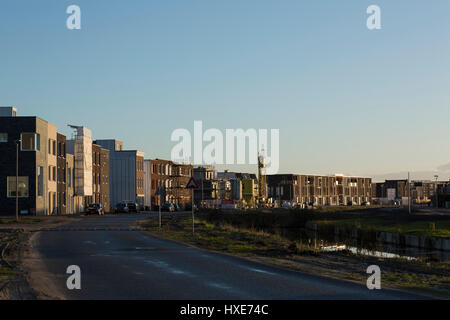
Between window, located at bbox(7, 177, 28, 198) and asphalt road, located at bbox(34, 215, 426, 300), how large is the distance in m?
47.5

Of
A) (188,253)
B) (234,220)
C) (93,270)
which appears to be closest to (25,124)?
(234,220)

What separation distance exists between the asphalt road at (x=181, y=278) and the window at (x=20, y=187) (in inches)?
1871

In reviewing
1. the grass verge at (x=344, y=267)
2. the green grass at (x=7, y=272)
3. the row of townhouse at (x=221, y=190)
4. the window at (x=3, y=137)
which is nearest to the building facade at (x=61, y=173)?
the window at (x=3, y=137)

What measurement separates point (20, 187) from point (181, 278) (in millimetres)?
58044

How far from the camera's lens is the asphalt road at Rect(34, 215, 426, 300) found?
12133 mm

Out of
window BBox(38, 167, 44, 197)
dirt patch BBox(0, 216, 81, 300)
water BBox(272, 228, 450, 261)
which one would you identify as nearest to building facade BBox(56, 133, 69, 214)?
window BBox(38, 167, 44, 197)

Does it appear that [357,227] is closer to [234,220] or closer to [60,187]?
[234,220]

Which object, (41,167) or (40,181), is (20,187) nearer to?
(40,181)

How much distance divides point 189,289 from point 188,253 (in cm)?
928

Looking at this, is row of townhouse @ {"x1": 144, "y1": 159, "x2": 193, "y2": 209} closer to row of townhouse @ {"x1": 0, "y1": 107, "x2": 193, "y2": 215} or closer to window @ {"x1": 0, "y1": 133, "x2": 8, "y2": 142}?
row of townhouse @ {"x1": 0, "y1": 107, "x2": 193, "y2": 215}

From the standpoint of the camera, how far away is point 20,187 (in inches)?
2694

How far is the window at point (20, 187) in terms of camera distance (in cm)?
6794

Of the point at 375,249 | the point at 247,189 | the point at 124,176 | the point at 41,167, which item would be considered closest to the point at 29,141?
the point at 41,167

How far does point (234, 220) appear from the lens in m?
75.6
